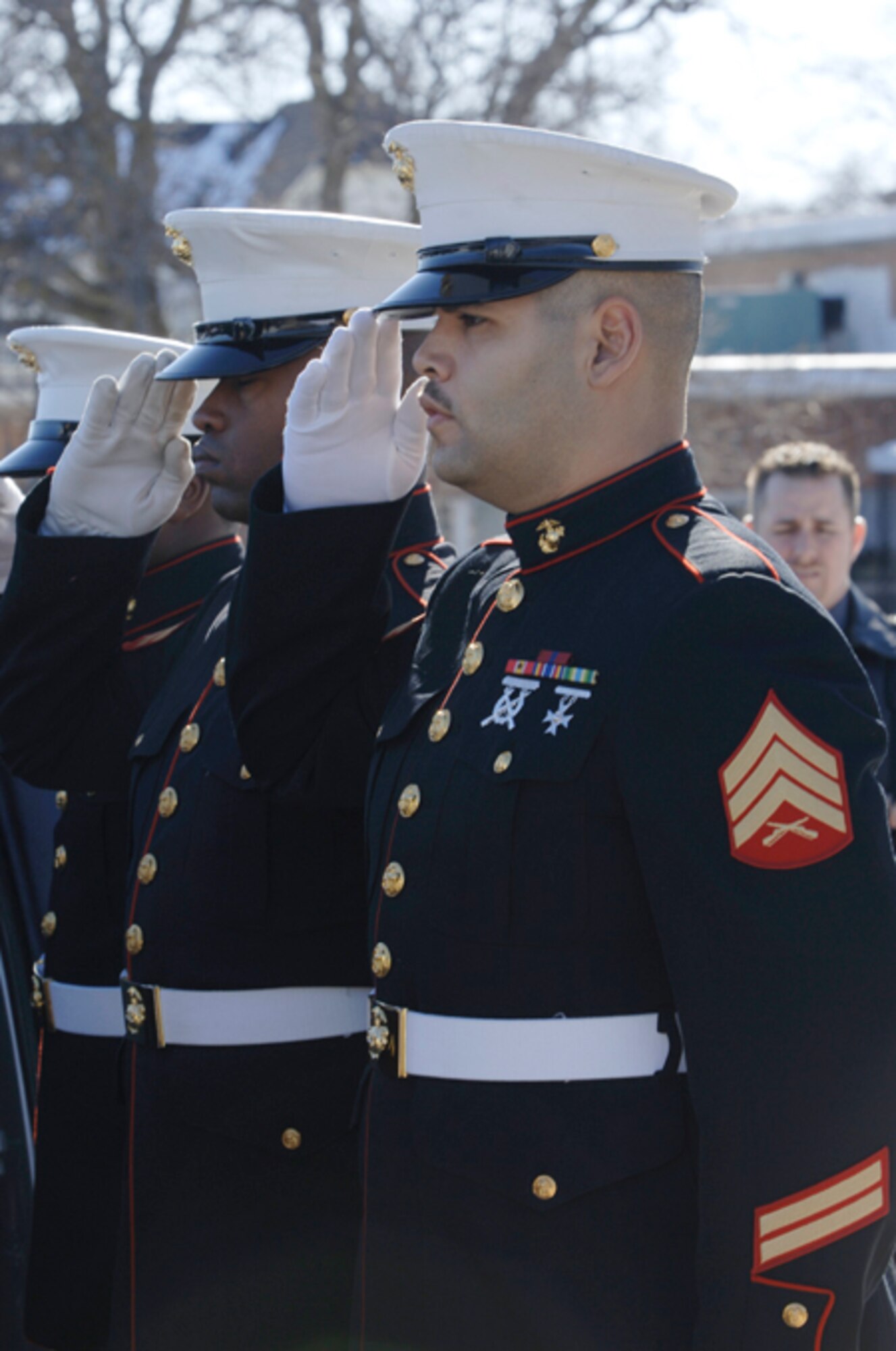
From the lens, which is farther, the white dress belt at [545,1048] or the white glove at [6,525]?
the white glove at [6,525]

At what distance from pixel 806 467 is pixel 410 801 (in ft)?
9.31

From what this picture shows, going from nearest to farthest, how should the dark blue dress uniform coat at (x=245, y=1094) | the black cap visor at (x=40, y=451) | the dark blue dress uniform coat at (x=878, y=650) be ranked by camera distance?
1. the dark blue dress uniform coat at (x=245, y=1094)
2. the black cap visor at (x=40, y=451)
3. the dark blue dress uniform coat at (x=878, y=650)

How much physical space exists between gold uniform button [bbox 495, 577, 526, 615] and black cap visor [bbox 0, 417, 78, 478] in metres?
1.65

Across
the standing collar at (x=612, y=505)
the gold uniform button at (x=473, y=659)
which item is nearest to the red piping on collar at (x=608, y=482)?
the standing collar at (x=612, y=505)

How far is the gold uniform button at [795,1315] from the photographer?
62.7 inches

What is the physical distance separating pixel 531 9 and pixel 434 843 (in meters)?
10.3

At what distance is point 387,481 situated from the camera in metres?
2.23

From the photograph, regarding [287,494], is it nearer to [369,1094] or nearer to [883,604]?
[369,1094]

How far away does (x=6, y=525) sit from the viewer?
3.82m

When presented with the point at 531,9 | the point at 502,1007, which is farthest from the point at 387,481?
the point at 531,9

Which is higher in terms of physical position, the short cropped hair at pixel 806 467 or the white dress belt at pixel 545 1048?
the short cropped hair at pixel 806 467

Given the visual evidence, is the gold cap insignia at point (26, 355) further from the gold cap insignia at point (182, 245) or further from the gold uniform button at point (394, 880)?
the gold uniform button at point (394, 880)

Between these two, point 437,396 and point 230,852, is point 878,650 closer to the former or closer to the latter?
point 230,852

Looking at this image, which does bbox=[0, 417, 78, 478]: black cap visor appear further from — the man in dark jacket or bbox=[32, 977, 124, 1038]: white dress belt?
the man in dark jacket
